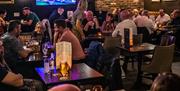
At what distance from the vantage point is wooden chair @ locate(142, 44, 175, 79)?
455 centimetres

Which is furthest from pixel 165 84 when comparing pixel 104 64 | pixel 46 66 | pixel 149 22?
pixel 149 22

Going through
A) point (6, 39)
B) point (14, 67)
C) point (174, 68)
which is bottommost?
point (174, 68)

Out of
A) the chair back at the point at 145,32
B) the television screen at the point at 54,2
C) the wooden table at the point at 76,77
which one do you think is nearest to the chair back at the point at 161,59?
the wooden table at the point at 76,77

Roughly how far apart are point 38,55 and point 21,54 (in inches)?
11.7

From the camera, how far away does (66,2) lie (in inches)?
397

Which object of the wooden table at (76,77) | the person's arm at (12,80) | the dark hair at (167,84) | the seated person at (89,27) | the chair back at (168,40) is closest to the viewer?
the dark hair at (167,84)

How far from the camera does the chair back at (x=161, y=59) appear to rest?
455cm

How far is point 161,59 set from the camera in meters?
4.62

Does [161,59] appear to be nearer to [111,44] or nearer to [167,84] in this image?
[111,44]

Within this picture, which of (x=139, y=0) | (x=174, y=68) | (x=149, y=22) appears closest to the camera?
(x=174, y=68)

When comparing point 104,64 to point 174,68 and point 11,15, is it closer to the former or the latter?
point 174,68

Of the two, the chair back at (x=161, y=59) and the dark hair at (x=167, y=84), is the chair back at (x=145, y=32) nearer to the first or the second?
the chair back at (x=161, y=59)

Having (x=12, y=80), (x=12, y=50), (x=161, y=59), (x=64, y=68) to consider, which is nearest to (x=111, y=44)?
(x=161, y=59)

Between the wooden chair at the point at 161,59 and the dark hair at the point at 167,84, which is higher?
the dark hair at the point at 167,84
